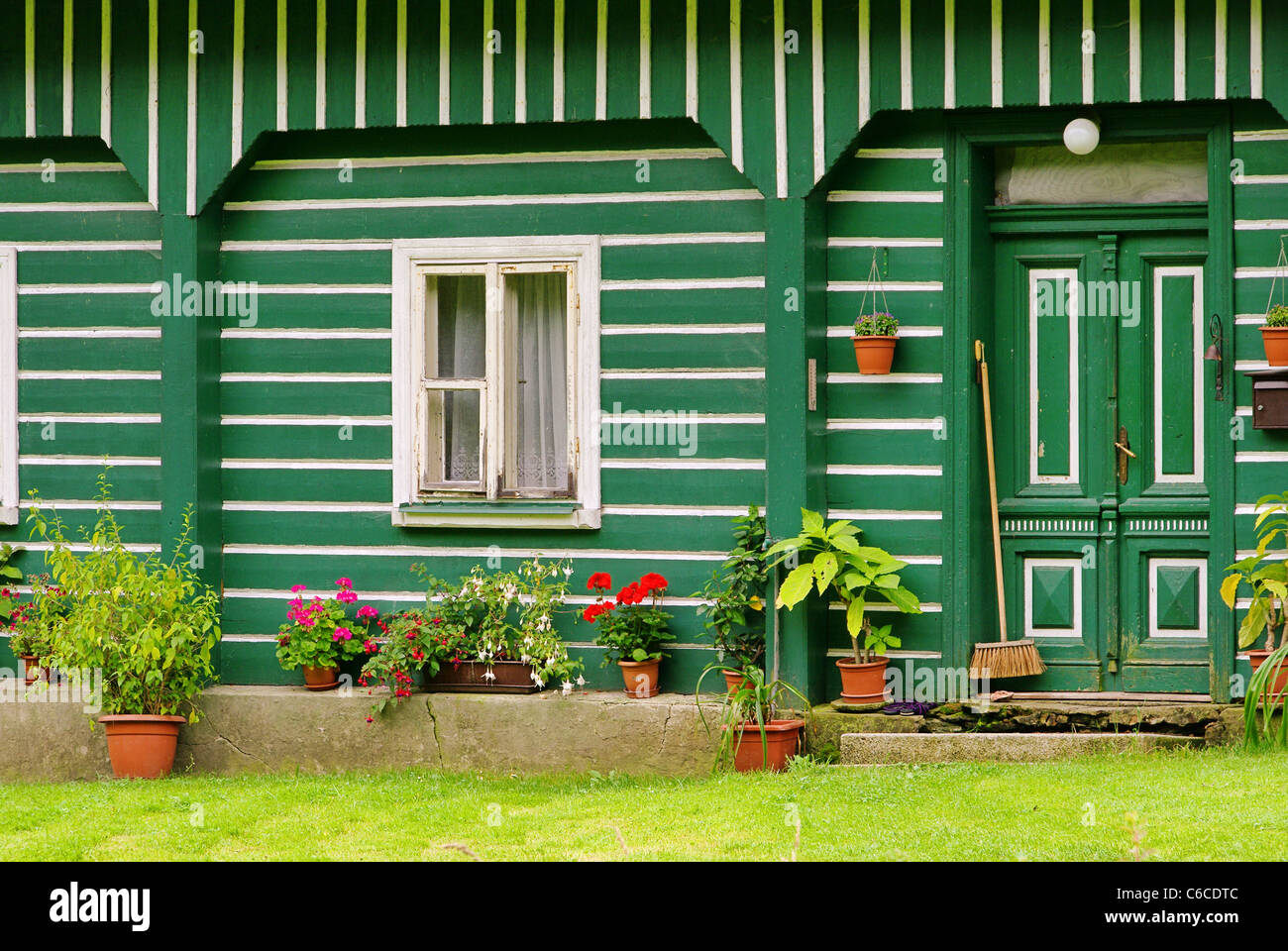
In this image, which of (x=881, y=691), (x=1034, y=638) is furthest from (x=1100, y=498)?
(x=881, y=691)

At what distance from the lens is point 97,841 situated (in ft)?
21.9

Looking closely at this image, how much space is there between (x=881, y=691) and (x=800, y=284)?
215 cm

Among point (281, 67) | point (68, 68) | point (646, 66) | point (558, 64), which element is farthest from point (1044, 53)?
point (68, 68)

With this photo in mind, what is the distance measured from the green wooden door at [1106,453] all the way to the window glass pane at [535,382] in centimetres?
239

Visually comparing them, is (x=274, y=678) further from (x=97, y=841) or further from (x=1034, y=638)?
(x=1034, y=638)

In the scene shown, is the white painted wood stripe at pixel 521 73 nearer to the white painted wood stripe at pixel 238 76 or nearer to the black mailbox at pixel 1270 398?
the white painted wood stripe at pixel 238 76

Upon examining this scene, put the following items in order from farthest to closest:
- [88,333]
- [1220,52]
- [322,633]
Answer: [88,333] → [322,633] → [1220,52]

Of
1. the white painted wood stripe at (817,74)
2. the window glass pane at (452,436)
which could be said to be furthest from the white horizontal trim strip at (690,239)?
the window glass pane at (452,436)

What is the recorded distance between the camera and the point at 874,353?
319 inches

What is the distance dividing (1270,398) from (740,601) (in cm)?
283

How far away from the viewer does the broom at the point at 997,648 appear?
8.07 metres

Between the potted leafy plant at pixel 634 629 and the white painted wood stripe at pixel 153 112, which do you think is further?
the white painted wood stripe at pixel 153 112

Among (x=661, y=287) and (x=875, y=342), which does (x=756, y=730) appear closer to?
(x=875, y=342)

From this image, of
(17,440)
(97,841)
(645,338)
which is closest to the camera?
(97,841)
